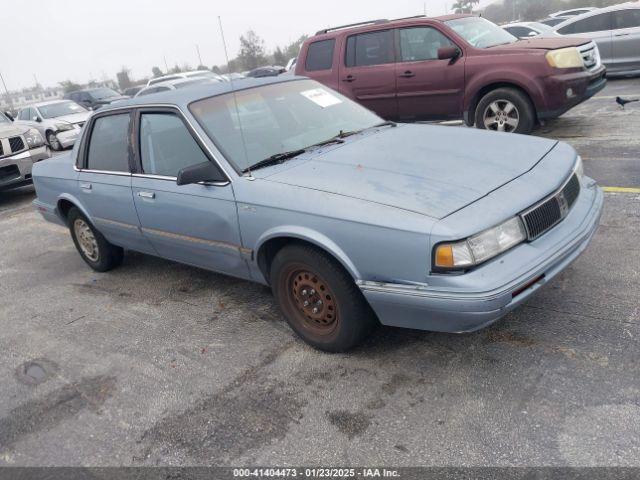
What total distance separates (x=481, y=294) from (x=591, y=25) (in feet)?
36.7

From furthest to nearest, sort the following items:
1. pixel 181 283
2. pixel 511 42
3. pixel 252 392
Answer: pixel 511 42
pixel 181 283
pixel 252 392

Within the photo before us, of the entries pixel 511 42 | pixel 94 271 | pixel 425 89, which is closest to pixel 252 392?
pixel 94 271

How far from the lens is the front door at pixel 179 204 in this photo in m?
3.49

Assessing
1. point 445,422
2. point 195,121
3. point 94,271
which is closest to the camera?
point 445,422

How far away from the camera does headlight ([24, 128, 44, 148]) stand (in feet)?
30.4

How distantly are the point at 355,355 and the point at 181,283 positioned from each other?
2.08m

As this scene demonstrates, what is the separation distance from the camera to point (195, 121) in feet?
11.9

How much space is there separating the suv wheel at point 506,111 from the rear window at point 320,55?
8.20ft

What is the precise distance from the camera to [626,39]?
11.0 meters

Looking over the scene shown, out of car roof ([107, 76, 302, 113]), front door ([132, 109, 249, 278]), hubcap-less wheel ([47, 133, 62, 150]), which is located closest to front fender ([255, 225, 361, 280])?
front door ([132, 109, 249, 278])

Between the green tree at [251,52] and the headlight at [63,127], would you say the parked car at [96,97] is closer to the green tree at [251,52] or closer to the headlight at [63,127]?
the headlight at [63,127]

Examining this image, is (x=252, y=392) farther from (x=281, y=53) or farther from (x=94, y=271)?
(x=281, y=53)

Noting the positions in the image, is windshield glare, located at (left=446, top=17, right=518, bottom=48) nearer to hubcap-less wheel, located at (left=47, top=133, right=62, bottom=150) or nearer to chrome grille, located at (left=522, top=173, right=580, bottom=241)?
chrome grille, located at (left=522, top=173, right=580, bottom=241)

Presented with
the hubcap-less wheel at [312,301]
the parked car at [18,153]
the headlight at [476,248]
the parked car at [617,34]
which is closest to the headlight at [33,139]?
the parked car at [18,153]
